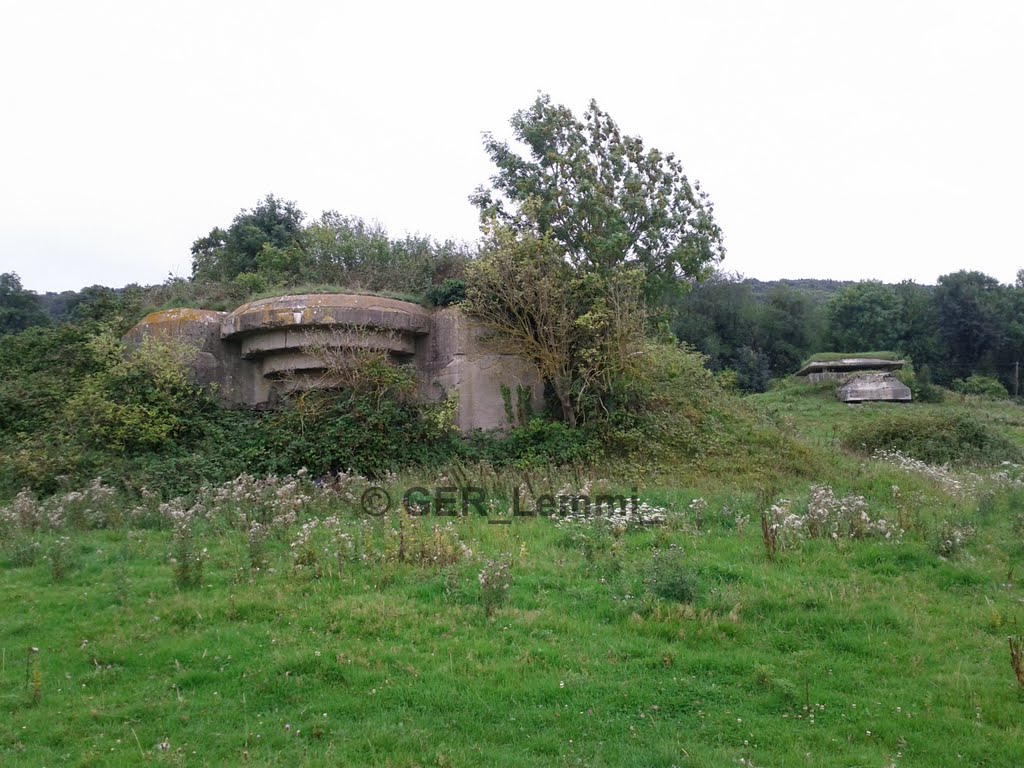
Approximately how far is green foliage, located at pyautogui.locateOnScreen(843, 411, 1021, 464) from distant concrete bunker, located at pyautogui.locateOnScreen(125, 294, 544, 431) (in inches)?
303

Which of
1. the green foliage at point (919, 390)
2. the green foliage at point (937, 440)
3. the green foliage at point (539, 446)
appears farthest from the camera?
the green foliage at point (919, 390)

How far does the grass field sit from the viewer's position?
4637mm

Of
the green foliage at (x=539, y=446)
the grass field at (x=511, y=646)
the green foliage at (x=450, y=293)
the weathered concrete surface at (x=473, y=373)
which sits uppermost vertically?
the green foliage at (x=450, y=293)

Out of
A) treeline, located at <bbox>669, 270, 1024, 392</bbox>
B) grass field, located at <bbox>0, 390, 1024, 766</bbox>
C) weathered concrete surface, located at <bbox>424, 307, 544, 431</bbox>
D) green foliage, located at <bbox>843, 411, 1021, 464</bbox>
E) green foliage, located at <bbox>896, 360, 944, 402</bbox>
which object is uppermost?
treeline, located at <bbox>669, 270, 1024, 392</bbox>

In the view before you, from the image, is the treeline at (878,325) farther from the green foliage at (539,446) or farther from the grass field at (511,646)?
the grass field at (511,646)

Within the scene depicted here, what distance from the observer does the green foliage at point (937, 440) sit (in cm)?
1620

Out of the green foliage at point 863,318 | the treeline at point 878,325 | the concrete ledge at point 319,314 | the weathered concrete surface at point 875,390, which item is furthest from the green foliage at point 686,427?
the green foliage at point 863,318

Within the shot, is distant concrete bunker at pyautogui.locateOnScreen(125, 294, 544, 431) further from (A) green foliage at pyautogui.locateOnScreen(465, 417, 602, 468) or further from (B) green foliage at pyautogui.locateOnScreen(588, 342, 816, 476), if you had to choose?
(B) green foliage at pyautogui.locateOnScreen(588, 342, 816, 476)

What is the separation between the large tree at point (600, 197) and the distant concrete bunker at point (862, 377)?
50.2ft

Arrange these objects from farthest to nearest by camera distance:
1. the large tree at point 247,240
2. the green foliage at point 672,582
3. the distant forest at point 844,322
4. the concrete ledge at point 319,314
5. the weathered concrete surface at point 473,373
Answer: the distant forest at point 844,322 → the large tree at point 247,240 → the weathered concrete surface at point 473,373 → the concrete ledge at point 319,314 → the green foliage at point 672,582

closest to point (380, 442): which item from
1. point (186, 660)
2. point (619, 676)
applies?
point (186, 660)

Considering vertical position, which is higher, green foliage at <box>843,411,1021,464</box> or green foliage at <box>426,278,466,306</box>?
green foliage at <box>426,278,466,306</box>

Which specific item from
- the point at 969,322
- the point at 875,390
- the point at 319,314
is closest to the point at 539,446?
the point at 319,314

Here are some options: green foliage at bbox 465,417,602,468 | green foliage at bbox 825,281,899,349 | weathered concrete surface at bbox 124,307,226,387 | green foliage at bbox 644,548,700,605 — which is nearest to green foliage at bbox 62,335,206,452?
weathered concrete surface at bbox 124,307,226,387
